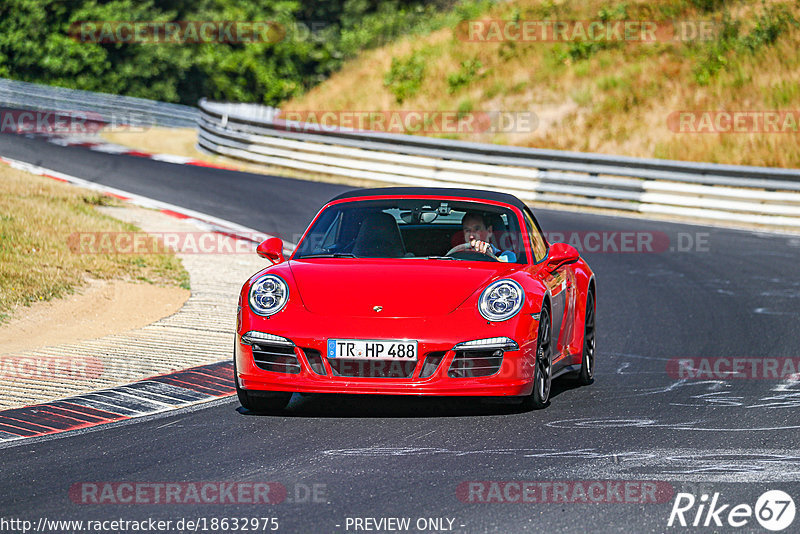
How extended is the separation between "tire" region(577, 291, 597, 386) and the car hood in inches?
45.8

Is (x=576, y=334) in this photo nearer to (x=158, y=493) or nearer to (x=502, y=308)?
(x=502, y=308)

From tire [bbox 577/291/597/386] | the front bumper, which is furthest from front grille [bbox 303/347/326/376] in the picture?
tire [bbox 577/291/597/386]

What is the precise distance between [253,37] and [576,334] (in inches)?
1844

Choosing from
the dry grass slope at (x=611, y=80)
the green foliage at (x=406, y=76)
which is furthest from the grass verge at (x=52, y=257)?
the green foliage at (x=406, y=76)

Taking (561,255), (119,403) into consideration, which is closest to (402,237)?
(561,255)

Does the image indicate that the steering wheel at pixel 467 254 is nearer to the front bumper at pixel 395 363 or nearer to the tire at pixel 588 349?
the front bumper at pixel 395 363

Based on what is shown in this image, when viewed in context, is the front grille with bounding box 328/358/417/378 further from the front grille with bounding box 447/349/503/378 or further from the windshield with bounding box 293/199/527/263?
the windshield with bounding box 293/199/527/263

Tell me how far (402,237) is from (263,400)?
5.73 ft

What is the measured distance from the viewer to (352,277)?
284 inches

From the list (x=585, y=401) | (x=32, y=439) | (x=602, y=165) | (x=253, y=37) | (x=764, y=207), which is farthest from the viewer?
(x=253, y=37)

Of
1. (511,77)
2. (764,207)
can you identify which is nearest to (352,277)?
(764,207)

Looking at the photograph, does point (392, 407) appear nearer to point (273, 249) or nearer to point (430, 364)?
point (430, 364)

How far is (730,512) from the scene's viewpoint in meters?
5.07

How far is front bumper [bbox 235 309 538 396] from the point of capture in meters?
6.69
